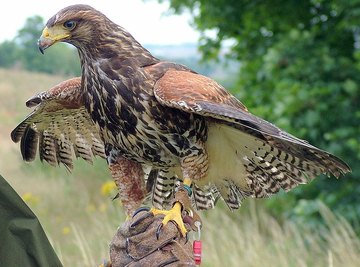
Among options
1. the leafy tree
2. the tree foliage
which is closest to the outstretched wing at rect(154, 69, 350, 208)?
the leafy tree

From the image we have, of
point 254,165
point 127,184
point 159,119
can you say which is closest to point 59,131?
point 127,184

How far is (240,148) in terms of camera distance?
10.5 feet

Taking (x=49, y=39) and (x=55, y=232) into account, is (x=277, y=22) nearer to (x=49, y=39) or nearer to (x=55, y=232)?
(x=55, y=232)

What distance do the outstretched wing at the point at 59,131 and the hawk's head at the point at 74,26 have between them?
0.36m

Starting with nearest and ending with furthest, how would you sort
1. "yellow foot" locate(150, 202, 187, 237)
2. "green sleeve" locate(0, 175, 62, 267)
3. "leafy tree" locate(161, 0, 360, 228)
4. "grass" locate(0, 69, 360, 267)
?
"green sleeve" locate(0, 175, 62, 267) → "yellow foot" locate(150, 202, 187, 237) → "grass" locate(0, 69, 360, 267) → "leafy tree" locate(161, 0, 360, 228)

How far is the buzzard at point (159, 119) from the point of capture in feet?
8.94

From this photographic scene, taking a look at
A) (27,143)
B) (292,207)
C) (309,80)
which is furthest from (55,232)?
(27,143)

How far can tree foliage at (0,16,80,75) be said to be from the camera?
39469 millimetres

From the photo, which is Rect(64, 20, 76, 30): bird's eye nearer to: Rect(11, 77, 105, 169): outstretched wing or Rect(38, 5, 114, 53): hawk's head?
Rect(38, 5, 114, 53): hawk's head

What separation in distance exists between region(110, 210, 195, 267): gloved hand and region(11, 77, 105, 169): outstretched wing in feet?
2.58

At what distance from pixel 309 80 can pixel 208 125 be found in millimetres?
3939

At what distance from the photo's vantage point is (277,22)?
7.52 metres

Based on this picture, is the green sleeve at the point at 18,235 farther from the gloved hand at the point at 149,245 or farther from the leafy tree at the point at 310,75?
the leafy tree at the point at 310,75

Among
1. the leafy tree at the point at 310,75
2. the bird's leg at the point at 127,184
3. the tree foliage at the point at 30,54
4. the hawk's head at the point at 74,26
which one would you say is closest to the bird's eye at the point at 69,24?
the hawk's head at the point at 74,26
